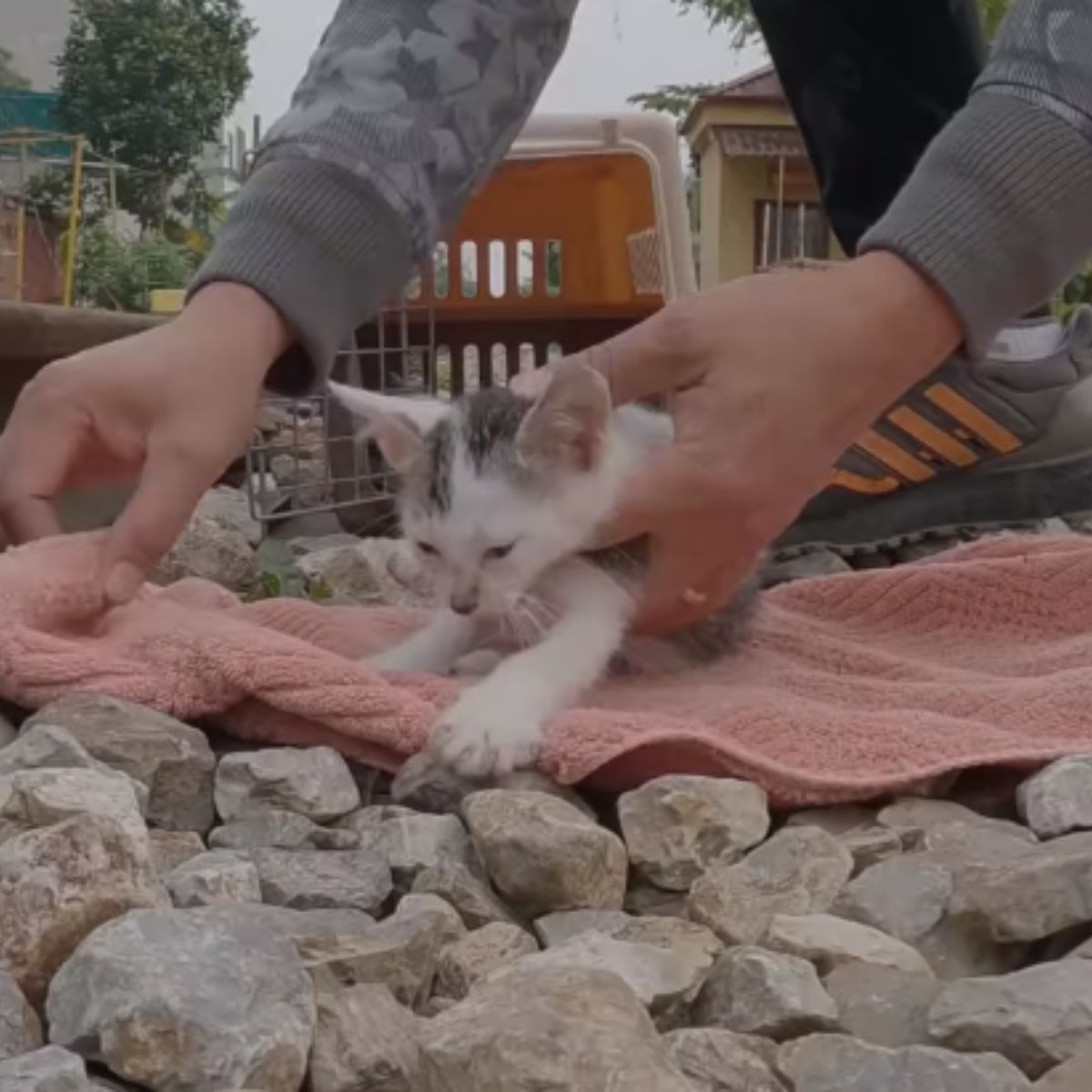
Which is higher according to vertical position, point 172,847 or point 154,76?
point 154,76

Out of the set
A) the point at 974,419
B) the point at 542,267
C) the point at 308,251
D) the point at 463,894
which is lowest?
the point at 463,894

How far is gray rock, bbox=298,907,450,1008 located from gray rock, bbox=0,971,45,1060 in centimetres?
12

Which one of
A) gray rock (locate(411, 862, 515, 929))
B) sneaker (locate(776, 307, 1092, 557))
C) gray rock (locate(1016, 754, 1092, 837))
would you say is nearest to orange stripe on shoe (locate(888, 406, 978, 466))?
sneaker (locate(776, 307, 1092, 557))

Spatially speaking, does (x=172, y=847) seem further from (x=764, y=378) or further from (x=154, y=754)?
(x=764, y=378)

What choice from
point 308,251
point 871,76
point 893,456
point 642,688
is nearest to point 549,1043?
point 642,688

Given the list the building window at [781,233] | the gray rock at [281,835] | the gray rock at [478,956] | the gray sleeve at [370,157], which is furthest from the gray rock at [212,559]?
the building window at [781,233]

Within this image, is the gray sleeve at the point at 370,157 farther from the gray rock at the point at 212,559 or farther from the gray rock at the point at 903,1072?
the gray rock at the point at 903,1072

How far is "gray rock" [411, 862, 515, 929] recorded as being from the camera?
3.24 feet

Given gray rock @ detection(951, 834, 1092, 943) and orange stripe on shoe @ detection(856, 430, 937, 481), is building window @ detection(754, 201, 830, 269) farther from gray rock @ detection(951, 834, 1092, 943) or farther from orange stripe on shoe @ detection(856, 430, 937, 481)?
gray rock @ detection(951, 834, 1092, 943)

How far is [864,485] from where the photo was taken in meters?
2.24

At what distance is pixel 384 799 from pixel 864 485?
1158 millimetres

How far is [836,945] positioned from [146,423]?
2.57 ft

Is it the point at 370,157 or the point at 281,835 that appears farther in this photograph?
the point at 370,157

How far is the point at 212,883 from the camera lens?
3.01ft
